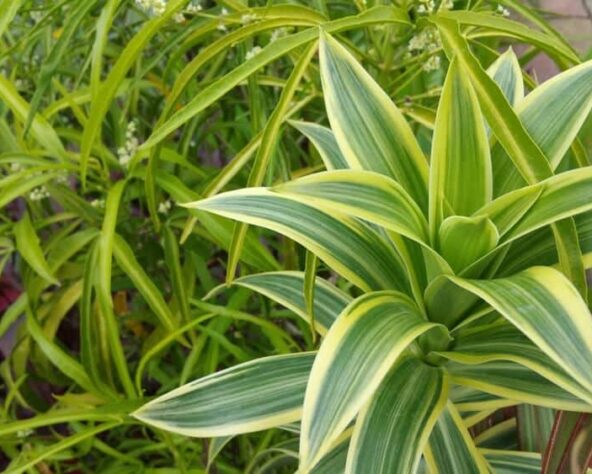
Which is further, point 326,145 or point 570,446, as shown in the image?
point 326,145

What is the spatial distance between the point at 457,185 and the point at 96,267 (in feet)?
1.41

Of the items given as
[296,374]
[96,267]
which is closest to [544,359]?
[296,374]

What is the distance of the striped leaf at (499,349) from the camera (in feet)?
1.53

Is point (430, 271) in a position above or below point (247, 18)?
below

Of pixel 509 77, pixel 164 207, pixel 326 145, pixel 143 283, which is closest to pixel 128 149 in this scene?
pixel 164 207

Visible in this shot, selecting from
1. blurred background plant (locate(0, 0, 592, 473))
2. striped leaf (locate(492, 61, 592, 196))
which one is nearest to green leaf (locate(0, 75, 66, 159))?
blurred background plant (locate(0, 0, 592, 473))

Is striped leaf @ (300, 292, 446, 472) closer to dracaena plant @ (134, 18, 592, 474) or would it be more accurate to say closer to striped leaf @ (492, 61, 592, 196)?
dracaena plant @ (134, 18, 592, 474)

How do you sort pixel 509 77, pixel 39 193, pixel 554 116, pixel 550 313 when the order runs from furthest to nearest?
1. pixel 39 193
2. pixel 509 77
3. pixel 554 116
4. pixel 550 313

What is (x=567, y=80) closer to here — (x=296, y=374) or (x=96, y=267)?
(x=296, y=374)

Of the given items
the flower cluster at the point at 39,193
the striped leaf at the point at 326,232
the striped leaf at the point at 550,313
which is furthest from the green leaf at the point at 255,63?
the flower cluster at the point at 39,193

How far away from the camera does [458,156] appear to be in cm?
50

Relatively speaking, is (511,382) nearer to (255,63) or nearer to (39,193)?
(255,63)

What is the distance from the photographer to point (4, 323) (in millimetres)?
909

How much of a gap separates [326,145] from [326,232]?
0.45ft
